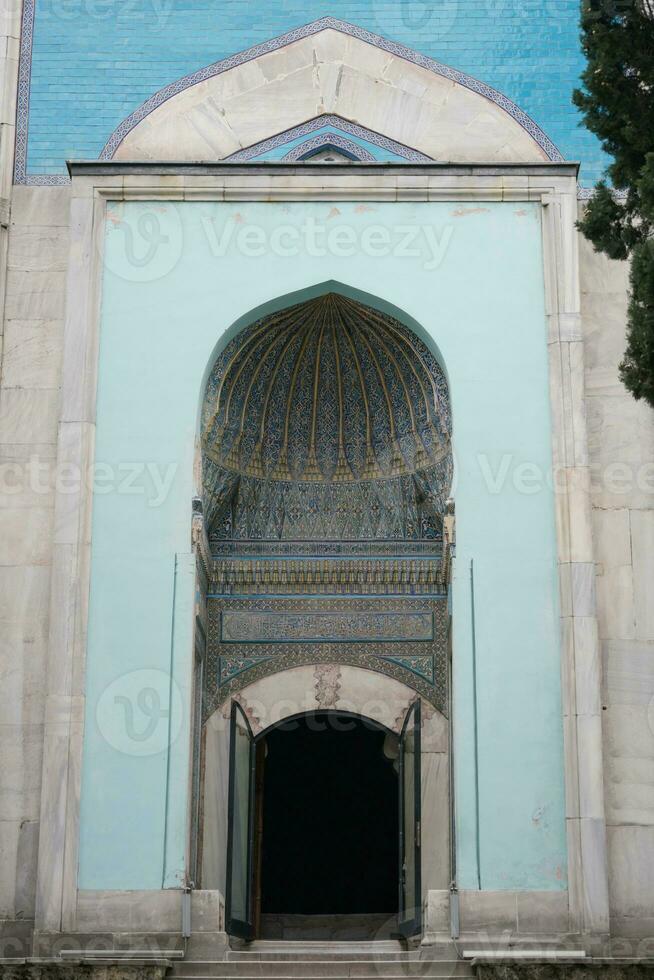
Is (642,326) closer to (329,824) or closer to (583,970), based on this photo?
(583,970)

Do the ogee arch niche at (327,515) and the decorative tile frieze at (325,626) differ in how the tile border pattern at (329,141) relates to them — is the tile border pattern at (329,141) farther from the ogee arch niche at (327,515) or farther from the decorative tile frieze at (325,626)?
the decorative tile frieze at (325,626)

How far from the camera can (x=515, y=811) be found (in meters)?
8.34

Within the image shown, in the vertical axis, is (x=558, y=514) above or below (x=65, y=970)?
above

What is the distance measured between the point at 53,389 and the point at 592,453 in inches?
137

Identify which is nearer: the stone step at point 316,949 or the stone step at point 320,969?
the stone step at point 320,969

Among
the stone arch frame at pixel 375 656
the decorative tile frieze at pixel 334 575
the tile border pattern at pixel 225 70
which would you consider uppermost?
the tile border pattern at pixel 225 70

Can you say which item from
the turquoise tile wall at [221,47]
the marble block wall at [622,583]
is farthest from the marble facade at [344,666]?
the turquoise tile wall at [221,47]

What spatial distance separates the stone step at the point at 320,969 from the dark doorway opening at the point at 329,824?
15.8 ft

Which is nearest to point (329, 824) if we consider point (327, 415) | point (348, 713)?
point (348, 713)

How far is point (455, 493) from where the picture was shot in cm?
896

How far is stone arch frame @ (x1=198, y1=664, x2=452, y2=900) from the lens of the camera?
948cm

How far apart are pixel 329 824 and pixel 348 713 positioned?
3.58 metres

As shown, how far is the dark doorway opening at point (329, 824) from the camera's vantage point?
12.8m

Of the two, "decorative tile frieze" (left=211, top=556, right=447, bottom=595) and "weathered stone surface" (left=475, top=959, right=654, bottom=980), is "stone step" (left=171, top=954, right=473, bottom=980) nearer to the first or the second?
"weathered stone surface" (left=475, top=959, right=654, bottom=980)
